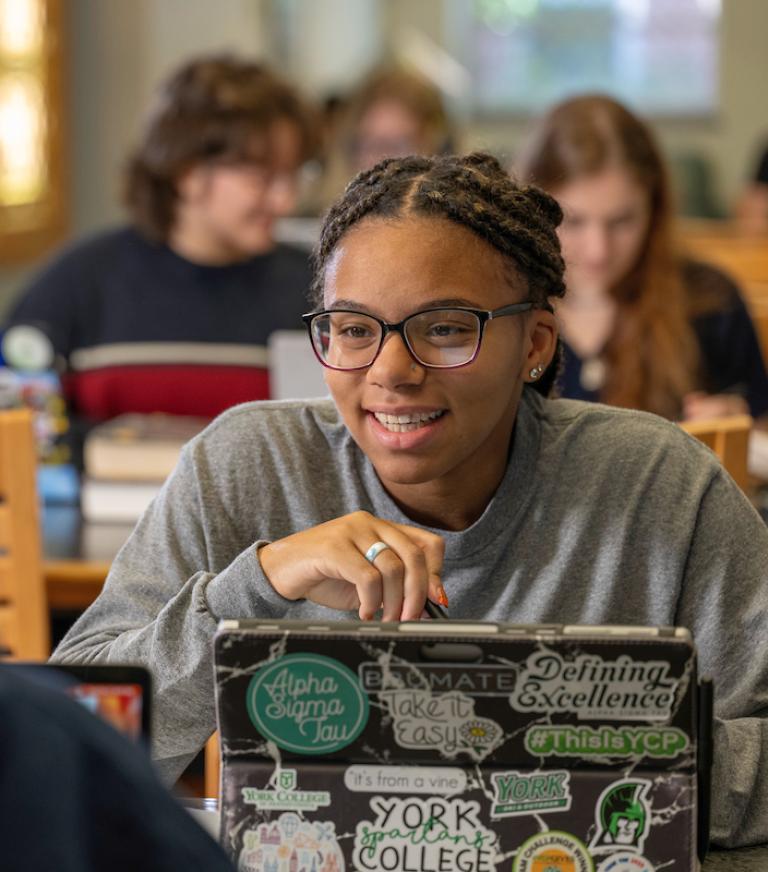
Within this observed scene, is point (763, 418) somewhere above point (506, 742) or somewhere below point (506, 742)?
below

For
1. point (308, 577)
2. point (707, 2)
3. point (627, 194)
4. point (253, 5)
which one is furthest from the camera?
point (707, 2)

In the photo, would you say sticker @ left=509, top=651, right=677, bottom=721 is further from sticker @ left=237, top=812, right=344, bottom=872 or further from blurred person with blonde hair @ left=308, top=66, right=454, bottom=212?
blurred person with blonde hair @ left=308, top=66, right=454, bottom=212

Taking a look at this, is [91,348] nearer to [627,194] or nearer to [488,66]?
[627,194]

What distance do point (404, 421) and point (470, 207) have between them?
181mm

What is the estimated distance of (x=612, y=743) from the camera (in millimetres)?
806

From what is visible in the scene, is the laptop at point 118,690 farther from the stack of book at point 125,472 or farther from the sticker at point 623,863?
the stack of book at point 125,472

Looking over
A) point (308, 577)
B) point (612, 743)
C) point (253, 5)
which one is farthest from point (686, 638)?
point (253, 5)

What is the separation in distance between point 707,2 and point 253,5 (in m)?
3.85

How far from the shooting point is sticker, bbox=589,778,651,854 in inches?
32.0

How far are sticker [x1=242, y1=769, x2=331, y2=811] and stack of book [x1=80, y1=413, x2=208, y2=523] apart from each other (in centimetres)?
142

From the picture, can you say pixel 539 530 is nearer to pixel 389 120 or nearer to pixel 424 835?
pixel 424 835

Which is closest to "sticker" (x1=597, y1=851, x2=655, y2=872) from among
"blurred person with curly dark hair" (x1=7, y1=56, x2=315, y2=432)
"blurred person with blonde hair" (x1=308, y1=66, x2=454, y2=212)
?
"blurred person with curly dark hair" (x1=7, y1=56, x2=315, y2=432)

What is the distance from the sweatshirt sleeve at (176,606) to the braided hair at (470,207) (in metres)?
0.22

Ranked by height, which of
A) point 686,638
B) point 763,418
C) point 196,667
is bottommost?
point 763,418
